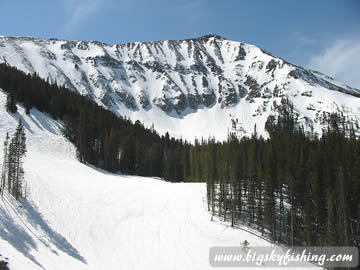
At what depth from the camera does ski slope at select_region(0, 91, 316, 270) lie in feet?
105

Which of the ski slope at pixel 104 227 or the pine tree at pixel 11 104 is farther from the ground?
the pine tree at pixel 11 104

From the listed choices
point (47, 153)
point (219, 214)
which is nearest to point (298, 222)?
point (219, 214)

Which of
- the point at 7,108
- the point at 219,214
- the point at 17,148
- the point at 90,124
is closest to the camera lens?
the point at 17,148

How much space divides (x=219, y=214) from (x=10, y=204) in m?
29.7

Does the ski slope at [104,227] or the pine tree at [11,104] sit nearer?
the ski slope at [104,227]

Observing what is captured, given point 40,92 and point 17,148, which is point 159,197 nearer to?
point 17,148

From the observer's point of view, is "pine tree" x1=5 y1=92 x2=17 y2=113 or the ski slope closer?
the ski slope

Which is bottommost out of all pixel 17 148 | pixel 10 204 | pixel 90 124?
pixel 10 204

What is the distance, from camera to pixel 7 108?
283ft

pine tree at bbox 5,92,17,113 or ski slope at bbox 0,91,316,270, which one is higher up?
pine tree at bbox 5,92,17,113

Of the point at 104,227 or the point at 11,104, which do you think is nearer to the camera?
the point at 104,227

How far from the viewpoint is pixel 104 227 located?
4197 cm

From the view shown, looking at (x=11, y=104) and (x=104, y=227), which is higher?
(x=11, y=104)

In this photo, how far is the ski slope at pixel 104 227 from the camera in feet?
105
